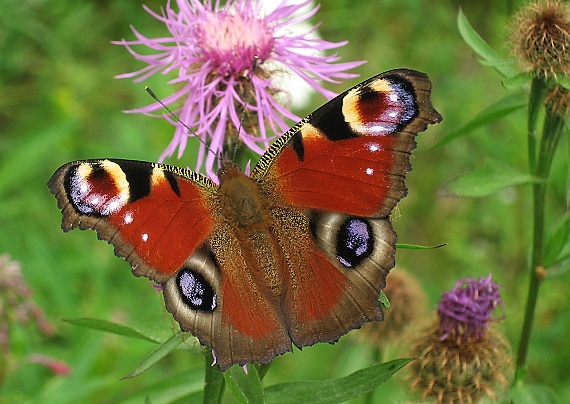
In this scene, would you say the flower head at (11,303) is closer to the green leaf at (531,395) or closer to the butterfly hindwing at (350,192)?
the butterfly hindwing at (350,192)

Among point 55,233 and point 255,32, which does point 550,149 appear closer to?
point 255,32

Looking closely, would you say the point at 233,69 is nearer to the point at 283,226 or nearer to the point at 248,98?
the point at 248,98

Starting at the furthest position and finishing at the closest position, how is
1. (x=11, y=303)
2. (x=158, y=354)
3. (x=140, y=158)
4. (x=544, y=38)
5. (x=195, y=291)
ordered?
(x=140, y=158) → (x=11, y=303) → (x=544, y=38) → (x=195, y=291) → (x=158, y=354)

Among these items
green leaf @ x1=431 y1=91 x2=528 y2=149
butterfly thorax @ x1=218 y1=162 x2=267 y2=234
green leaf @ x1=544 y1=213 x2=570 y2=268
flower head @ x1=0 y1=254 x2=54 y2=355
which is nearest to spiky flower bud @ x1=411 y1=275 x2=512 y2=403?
green leaf @ x1=544 y1=213 x2=570 y2=268

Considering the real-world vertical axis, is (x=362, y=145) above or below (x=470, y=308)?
above

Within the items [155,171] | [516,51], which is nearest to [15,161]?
[155,171]

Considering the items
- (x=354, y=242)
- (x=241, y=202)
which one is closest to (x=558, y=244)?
(x=354, y=242)

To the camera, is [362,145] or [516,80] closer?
[362,145]

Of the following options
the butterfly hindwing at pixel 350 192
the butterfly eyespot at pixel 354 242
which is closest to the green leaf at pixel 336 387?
the butterfly hindwing at pixel 350 192
